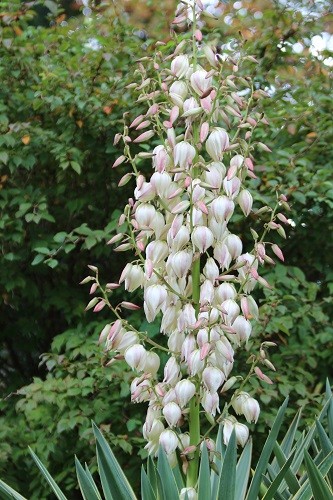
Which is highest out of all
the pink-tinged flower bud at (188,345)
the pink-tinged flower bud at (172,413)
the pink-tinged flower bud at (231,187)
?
the pink-tinged flower bud at (231,187)

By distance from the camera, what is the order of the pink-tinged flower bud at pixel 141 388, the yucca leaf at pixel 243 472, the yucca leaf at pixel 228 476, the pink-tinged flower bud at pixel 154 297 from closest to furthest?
the yucca leaf at pixel 228 476 < the pink-tinged flower bud at pixel 154 297 < the pink-tinged flower bud at pixel 141 388 < the yucca leaf at pixel 243 472

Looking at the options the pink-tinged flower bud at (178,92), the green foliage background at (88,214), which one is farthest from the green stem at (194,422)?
the green foliage background at (88,214)

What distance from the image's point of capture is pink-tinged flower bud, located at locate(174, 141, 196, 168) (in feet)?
6.63

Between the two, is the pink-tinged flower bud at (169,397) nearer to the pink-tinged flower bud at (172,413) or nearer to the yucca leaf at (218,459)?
the pink-tinged flower bud at (172,413)

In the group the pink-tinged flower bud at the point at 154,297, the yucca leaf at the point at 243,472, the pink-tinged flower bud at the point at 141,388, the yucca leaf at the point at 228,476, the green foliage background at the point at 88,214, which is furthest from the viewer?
the green foliage background at the point at 88,214

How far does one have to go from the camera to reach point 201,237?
199cm

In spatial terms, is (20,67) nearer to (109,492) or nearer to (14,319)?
(14,319)

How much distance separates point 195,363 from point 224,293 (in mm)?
204

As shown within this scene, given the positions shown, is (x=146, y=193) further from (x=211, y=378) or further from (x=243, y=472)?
(x=243, y=472)

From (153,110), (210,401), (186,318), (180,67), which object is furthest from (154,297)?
(180,67)

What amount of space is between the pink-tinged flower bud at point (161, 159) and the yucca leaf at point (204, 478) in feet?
2.40

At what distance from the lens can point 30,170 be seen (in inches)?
163

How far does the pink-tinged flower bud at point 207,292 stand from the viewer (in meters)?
2.05

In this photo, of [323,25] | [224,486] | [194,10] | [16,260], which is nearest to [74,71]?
[16,260]
